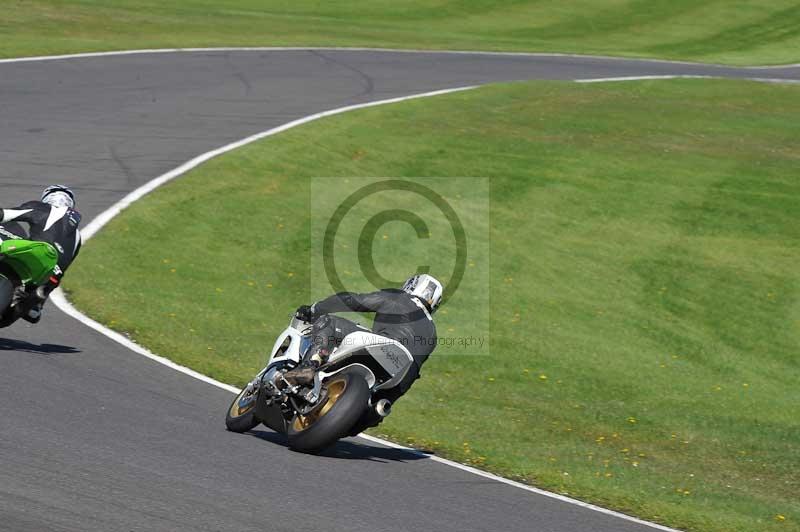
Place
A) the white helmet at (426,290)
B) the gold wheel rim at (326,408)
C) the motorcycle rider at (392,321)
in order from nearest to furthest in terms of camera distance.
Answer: the gold wheel rim at (326,408), the motorcycle rider at (392,321), the white helmet at (426,290)

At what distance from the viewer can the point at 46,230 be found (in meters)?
12.1

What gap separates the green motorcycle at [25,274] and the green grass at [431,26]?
18.4 meters

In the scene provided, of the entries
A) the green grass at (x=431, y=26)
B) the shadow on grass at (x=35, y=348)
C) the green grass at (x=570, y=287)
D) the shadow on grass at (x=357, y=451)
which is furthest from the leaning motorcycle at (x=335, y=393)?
the green grass at (x=431, y=26)

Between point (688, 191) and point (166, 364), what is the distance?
A: 14.2 metres

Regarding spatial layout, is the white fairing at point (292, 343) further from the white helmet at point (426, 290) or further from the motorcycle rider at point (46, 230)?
the motorcycle rider at point (46, 230)

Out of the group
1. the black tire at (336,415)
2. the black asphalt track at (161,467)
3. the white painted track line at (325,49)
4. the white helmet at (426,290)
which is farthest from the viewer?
the white painted track line at (325,49)

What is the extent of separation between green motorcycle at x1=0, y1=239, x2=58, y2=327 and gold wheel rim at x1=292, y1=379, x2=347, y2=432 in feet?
11.9

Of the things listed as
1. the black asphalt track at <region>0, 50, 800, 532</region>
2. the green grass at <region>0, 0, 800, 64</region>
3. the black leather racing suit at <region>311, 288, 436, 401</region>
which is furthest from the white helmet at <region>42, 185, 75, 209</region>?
the green grass at <region>0, 0, 800, 64</region>

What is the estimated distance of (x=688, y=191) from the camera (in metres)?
23.5

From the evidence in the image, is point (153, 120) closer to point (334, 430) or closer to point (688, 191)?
point (688, 191)

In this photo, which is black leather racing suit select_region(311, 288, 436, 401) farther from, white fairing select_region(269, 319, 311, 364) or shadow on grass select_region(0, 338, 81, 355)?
shadow on grass select_region(0, 338, 81, 355)

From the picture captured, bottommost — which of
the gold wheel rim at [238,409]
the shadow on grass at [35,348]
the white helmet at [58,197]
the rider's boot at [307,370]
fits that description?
the shadow on grass at [35,348]

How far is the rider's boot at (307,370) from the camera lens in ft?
31.2

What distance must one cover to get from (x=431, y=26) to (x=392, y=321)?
125 feet
